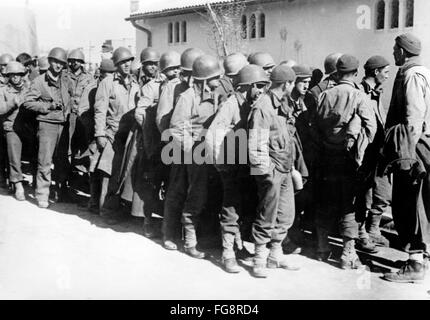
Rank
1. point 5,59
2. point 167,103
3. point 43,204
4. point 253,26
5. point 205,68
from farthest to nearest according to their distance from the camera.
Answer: point 253,26 < point 5,59 < point 43,204 < point 167,103 < point 205,68

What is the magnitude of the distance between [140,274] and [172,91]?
7.14 feet

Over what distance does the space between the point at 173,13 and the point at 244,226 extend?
87.8 ft

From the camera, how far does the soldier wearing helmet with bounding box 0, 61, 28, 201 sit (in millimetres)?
8422

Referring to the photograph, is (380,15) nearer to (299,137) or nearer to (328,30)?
(328,30)

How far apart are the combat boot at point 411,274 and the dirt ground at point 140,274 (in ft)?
0.24

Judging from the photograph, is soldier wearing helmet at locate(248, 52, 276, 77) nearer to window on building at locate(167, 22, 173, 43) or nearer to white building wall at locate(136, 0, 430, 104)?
white building wall at locate(136, 0, 430, 104)

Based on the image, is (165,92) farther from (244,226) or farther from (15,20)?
(15,20)

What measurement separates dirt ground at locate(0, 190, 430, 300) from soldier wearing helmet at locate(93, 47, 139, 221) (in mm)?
841

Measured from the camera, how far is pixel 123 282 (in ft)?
16.8

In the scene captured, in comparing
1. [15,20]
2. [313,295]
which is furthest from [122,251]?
[15,20]

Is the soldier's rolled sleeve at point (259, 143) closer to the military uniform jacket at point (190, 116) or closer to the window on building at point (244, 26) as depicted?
the military uniform jacket at point (190, 116)

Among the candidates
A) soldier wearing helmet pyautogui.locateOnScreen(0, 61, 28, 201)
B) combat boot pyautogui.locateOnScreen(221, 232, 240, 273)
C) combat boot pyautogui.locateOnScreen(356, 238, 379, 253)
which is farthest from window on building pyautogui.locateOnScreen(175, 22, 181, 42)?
combat boot pyautogui.locateOnScreen(221, 232, 240, 273)

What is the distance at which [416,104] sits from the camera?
16.6 feet

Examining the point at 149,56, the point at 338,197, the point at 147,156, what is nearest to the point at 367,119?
the point at 338,197
